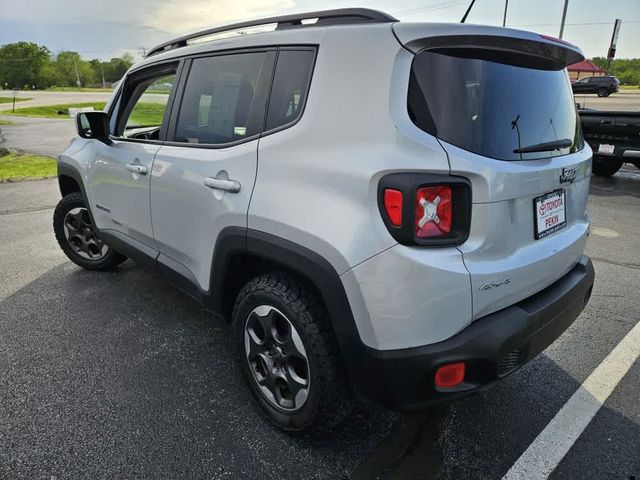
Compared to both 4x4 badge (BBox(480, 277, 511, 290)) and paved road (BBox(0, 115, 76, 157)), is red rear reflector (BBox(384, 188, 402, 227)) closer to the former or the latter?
4x4 badge (BBox(480, 277, 511, 290))

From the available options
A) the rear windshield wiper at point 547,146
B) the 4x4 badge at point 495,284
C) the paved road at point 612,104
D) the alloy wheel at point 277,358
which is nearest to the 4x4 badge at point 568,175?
the rear windshield wiper at point 547,146

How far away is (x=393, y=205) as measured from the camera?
168 cm

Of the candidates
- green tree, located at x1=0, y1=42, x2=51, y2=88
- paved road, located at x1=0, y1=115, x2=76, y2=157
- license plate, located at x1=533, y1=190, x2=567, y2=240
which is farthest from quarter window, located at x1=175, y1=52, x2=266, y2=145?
green tree, located at x1=0, y1=42, x2=51, y2=88

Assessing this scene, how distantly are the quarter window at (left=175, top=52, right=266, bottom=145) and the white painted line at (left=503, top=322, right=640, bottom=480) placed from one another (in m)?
1.95

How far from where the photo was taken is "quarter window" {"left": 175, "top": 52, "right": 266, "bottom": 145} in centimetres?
233

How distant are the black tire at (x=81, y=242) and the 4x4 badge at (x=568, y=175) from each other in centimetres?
357

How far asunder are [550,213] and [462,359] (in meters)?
0.83

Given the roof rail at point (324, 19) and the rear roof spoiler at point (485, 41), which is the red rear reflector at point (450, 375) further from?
the roof rail at point (324, 19)

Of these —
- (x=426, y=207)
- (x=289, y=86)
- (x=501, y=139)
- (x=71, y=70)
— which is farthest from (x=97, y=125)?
(x=71, y=70)

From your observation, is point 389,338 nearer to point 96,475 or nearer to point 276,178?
point 276,178

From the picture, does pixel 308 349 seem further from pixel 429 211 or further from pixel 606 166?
pixel 606 166

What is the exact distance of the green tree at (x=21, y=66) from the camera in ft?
317

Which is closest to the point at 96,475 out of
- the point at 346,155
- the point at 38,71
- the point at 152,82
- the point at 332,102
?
the point at 346,155

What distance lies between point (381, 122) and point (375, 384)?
1015 millimetres
